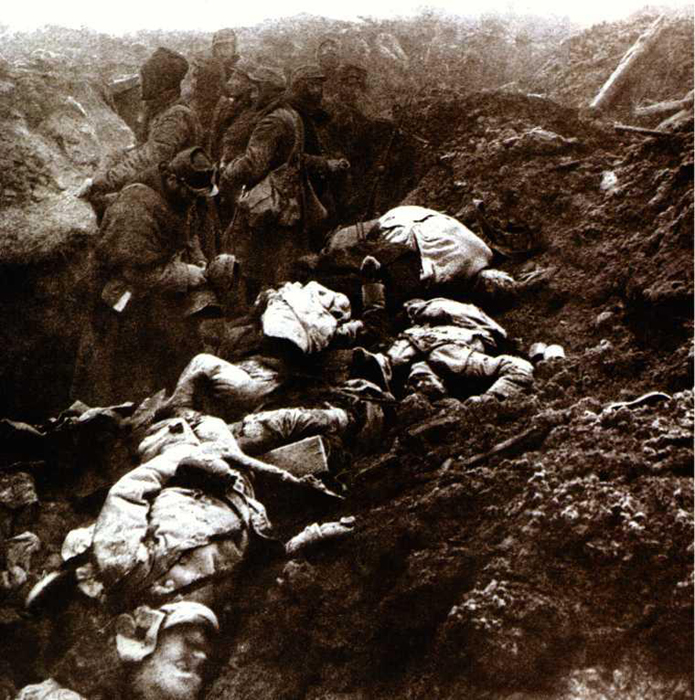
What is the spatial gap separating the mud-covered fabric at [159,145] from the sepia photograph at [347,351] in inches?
0.9

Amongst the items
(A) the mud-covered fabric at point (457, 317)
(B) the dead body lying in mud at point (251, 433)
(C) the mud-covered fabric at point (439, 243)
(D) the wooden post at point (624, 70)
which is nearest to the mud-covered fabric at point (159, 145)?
(B) the dead body lying in mud at point (251, 433)

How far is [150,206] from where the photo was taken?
5809 mm

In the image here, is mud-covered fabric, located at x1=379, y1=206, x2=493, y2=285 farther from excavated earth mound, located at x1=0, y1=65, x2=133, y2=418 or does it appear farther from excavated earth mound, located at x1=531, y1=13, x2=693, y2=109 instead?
excavated earth mound, located at x1=0, y1=65, x2=133, y2=418

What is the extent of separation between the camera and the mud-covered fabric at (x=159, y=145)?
5965mm

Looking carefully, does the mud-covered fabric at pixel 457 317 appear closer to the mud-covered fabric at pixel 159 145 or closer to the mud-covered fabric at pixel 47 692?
the mud-covered fabric at pixel 159 145

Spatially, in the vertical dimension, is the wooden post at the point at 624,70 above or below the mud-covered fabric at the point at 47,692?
above

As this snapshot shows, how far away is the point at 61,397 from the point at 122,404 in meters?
0.49

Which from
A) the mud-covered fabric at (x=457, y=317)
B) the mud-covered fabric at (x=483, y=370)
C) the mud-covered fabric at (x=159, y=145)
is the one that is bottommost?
→ the mud-covered fabric at (x=483, y=370)

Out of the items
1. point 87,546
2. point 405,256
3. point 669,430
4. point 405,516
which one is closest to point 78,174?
point 405,256

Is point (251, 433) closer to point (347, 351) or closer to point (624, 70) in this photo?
point (347, 351)

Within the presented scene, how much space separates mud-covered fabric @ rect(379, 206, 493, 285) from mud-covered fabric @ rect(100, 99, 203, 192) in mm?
1517

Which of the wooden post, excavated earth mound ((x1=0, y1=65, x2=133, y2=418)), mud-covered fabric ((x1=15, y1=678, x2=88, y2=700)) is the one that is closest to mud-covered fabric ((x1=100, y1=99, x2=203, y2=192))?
excavated earth mound ((x1=0, y1=65, x2=133, y2=418))

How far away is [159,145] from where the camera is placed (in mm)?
6020

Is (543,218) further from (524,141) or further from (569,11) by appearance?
(569,11)
